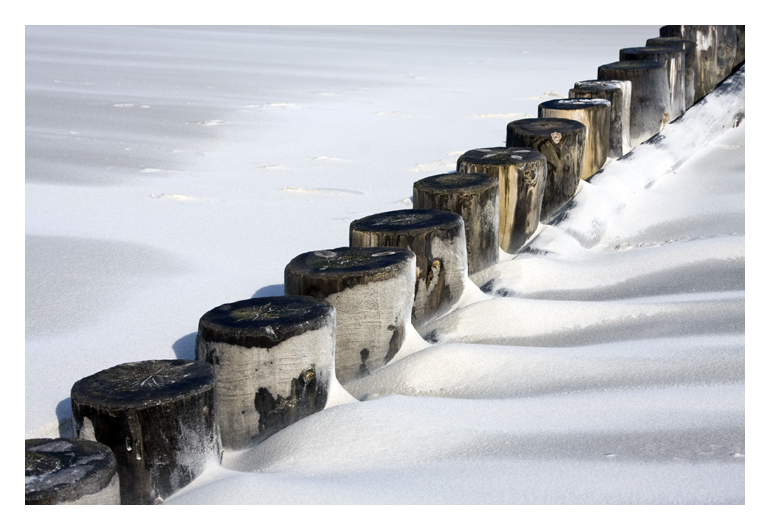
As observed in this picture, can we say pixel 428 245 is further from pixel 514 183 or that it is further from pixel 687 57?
pixel 687 57

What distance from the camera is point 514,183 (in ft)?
11.2

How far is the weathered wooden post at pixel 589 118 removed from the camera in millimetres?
4113

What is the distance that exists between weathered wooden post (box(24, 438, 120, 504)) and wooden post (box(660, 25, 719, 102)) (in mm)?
5341

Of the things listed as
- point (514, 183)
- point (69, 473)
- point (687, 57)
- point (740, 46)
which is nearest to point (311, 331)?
point (69, 473)

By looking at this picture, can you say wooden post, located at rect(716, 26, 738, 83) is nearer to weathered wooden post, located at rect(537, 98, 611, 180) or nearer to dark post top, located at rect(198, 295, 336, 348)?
weathered wooden post, located at rect(537, 98, 611, 180)

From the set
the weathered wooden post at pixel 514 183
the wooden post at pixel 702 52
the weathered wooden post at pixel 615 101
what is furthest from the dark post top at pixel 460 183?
the wooden post at pixel 702 52

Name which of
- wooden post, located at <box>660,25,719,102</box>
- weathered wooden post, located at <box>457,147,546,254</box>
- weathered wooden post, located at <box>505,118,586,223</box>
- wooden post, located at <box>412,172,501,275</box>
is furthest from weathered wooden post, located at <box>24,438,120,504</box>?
→ wooden post, located at <box>660,25,719,102</box>

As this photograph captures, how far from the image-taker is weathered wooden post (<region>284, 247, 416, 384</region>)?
2436 mm

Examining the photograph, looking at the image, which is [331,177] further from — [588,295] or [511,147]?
[588,295]

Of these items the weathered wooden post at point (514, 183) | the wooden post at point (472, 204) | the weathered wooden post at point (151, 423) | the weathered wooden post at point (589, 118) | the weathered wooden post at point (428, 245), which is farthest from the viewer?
the weathered wooden post at point (589, 118)

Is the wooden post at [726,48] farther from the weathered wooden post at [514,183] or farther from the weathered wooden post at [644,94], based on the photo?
the weathered wooden post at [514,183]

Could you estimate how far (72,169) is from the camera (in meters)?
5.11

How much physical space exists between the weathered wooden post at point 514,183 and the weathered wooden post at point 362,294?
926 millimetres

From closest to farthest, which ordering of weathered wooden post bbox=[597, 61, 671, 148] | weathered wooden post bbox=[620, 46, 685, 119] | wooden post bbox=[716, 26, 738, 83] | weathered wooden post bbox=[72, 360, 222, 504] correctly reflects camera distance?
1. weathered wooden post bbox=[72, 360, 222, 504]
2. weathered wooden post bbox=[597, 61, 671, 148]
3. weathered wooden post bbox=[620, 46, 685, 119]
4. wooden post bbox=[716, 26, 738, 83]
